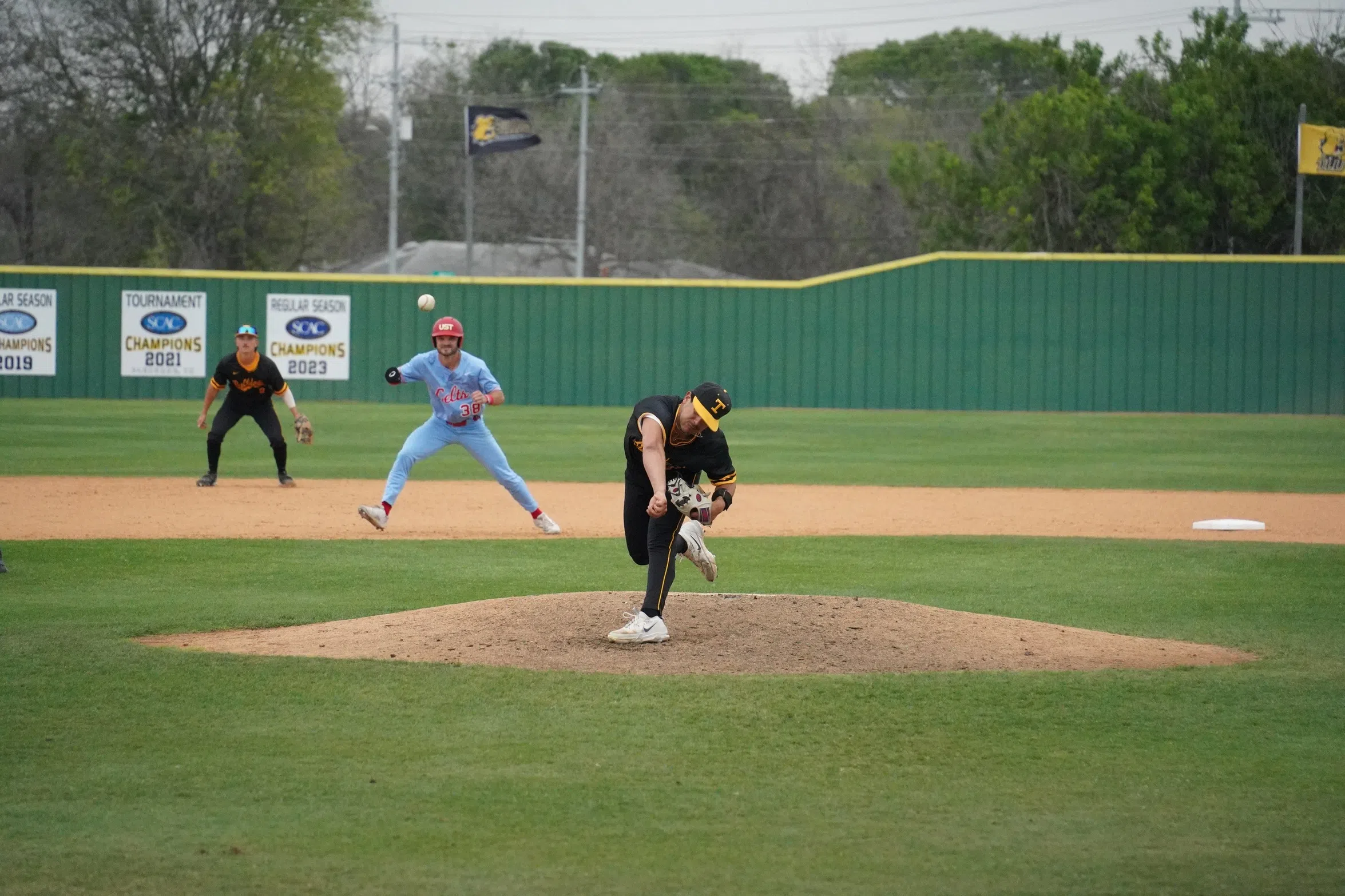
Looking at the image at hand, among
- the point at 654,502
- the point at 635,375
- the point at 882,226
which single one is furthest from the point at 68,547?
the point at 882,226

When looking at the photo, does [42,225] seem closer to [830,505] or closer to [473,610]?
[830,505]

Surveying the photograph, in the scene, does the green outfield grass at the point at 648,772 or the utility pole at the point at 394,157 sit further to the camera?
the utility pole at the point at 394,157

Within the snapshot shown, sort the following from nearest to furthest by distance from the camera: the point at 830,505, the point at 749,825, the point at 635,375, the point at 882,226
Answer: the point at 749,825 → the point at 830,505 → the point at 635,375 → the point at 882,226

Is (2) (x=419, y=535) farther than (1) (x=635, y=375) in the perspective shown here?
No

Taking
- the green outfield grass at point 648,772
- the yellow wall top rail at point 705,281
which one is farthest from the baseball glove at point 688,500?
the yellow wall top rail at point 705,281

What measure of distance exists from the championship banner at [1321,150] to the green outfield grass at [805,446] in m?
6.68

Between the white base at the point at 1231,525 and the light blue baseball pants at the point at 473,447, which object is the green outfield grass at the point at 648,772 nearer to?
the light blue baseball pants at the point at 473,447

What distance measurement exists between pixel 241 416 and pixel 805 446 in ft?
32.8

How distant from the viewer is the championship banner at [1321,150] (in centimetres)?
3388

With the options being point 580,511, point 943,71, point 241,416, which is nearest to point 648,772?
point 580,511

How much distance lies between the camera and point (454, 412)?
13.4 meters

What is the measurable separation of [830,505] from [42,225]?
4116cm

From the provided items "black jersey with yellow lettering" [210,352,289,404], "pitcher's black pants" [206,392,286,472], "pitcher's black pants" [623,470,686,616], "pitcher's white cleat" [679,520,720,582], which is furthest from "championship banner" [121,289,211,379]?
"pitcher's white cleat" [679,520,720,582]

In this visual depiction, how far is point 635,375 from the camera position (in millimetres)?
32344
